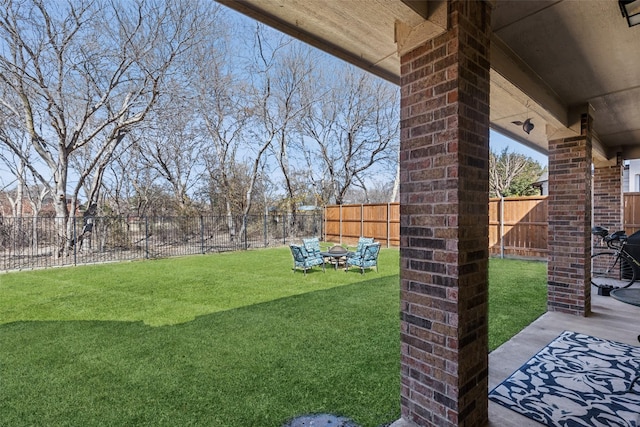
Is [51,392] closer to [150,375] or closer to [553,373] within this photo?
[150,375]

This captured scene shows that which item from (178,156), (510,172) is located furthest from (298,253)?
(510,172)

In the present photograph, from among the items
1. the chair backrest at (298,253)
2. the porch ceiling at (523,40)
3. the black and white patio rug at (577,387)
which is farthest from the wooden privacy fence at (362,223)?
the black and white patio rug at (577,387)

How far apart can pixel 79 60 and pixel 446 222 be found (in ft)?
44.7

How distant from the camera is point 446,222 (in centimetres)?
187

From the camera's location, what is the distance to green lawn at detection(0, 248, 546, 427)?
2482 millimetres

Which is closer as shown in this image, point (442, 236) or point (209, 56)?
point (442, 236)

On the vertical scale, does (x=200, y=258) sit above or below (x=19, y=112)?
below

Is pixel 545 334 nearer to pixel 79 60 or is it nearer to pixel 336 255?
pixel 336 255

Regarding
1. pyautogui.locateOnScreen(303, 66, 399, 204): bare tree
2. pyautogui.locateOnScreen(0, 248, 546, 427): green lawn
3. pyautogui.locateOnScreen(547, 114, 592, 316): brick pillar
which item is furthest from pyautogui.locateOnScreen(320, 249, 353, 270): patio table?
pyautogui.locateOnScreen(303, 66, 399, 204): bare tree

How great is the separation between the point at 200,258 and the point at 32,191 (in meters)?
13.8

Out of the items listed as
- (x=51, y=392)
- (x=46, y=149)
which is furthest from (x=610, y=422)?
(x=46, y=149)

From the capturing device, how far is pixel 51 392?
9.09 feet

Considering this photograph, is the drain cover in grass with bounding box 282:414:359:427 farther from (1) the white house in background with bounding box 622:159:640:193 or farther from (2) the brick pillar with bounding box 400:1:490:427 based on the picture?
(1) the white house in background with bounding box 622:159:640:193

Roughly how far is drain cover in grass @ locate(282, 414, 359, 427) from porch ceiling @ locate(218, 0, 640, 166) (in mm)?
2601
